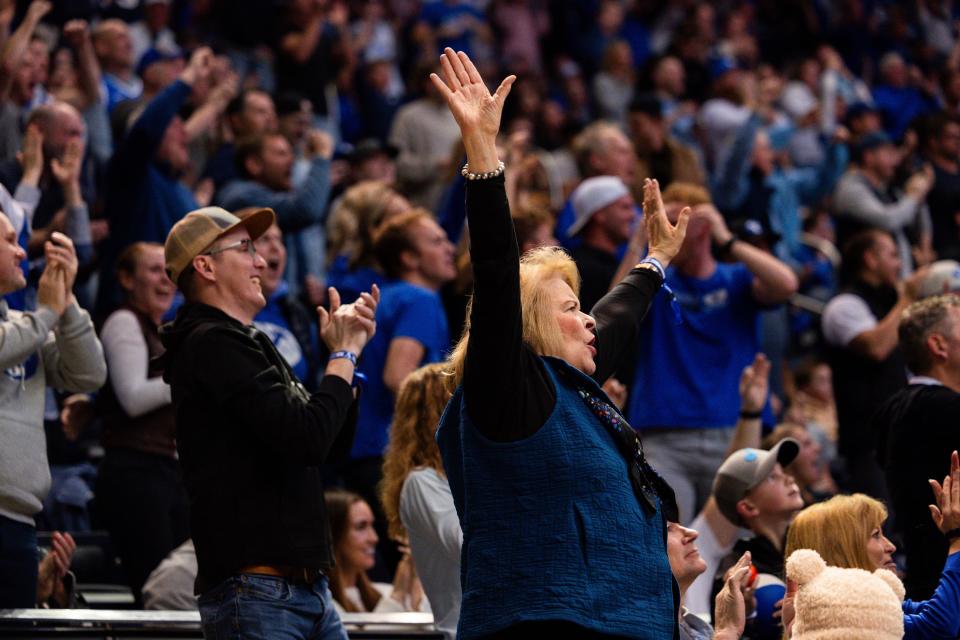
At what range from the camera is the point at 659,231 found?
4516 millimetres

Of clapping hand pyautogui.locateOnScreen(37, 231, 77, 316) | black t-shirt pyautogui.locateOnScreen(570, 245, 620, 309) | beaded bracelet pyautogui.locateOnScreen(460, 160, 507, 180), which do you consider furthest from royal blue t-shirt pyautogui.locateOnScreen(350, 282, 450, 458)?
beaded bracelet pyautogui.locateOnScreen(460, 160, 507, 180)

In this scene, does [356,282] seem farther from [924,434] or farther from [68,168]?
[924,434]

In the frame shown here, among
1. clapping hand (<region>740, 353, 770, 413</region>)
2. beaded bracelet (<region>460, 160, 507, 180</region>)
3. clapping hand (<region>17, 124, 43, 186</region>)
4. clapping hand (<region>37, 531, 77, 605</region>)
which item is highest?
beaded bracelet (<region>460, 160, 507, 180</region>)

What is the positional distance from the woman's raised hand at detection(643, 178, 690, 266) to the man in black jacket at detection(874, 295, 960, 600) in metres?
1.20

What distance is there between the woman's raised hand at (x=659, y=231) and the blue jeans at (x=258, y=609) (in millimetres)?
1425

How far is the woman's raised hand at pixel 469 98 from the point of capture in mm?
3430

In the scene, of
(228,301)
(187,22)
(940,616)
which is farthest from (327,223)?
(940,616)

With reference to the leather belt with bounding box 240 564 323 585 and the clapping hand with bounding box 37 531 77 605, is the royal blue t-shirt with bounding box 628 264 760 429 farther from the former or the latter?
the leather belt with bounding box 240 564 323 585

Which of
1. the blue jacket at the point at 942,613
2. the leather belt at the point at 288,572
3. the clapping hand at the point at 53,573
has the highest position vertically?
the leather belt at the point at 288,572

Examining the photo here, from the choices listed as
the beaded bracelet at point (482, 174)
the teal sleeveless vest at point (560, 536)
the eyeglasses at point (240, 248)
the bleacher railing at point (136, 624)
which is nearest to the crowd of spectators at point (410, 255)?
the bleacher railing at point (136, 624)

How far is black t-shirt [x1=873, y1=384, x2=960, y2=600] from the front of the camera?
4.95 m

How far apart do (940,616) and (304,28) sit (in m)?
8.32

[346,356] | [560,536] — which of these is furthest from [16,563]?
[560,536]

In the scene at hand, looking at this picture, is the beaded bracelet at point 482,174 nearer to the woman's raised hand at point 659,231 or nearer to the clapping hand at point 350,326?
the clapping hand at point 350,326
